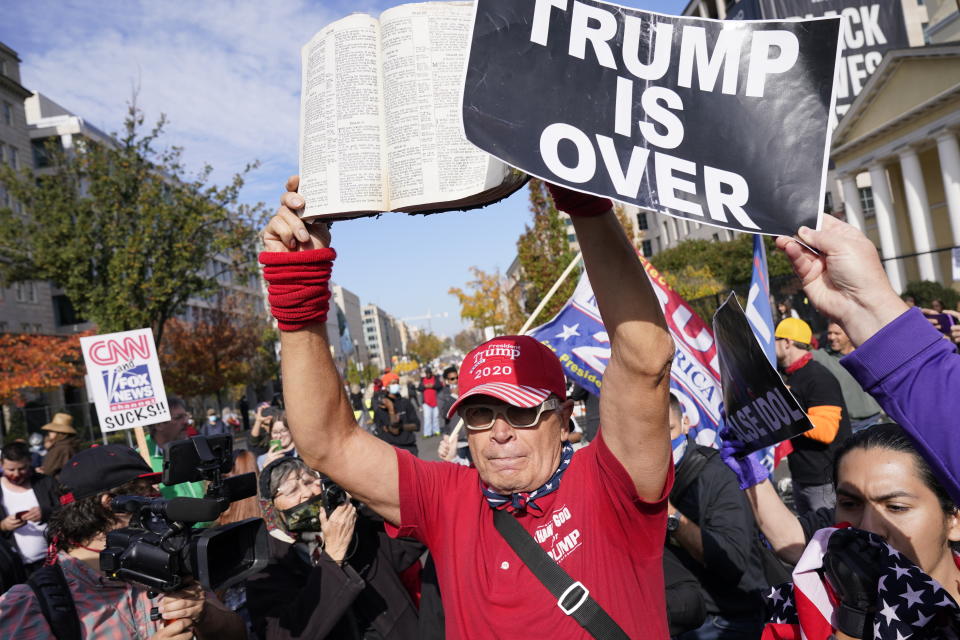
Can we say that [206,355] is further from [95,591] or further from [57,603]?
[57,603]

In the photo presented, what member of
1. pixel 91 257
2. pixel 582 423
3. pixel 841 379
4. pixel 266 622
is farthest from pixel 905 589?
pixel 91 257

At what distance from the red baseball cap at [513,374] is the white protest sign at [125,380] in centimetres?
647

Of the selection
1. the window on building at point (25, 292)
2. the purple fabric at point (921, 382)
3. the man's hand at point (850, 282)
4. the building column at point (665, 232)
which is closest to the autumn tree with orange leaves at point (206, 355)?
the window on building at point (25, 292)

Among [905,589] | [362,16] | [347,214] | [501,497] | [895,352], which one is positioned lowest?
[905,589]

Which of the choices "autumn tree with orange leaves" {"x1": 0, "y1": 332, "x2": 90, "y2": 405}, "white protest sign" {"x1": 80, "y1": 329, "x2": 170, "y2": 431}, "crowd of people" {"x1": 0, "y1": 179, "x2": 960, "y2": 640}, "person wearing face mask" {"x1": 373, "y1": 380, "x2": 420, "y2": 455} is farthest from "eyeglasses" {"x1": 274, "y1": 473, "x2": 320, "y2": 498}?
"autumn tree with orange leaves" {"x1": 0, "y1": 332, "x2": 90, "y2": 405}

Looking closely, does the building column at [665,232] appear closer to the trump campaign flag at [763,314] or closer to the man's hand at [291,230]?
the trump campaign flag at [763,314]

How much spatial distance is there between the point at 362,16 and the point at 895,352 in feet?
4.90

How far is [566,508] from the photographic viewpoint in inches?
77.1

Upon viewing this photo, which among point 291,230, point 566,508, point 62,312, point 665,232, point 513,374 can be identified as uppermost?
point 665,232

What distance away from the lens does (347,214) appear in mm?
1846

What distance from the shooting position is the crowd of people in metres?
1.48

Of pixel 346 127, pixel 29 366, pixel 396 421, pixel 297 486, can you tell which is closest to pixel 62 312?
pixel 29 366

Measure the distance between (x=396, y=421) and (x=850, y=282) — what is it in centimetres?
971

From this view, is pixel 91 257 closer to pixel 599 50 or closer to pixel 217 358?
pixel 217 358
